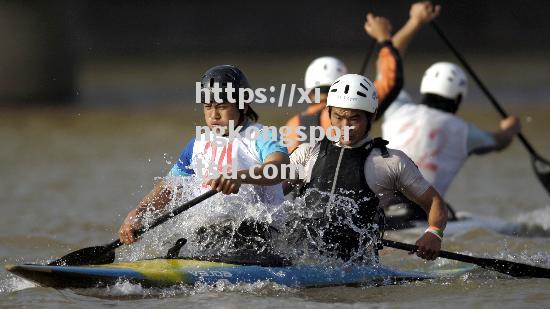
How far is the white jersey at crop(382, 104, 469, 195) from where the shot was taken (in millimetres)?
10797

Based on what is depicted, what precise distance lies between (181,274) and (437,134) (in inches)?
142

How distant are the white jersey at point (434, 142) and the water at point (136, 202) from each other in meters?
0.62

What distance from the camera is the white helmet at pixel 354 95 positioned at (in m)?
8.23

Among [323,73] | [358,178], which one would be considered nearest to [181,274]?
[358,178]

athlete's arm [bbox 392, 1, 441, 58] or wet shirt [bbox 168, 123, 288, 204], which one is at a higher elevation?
athlete's arm [bbox 392, 1, 441, 58]

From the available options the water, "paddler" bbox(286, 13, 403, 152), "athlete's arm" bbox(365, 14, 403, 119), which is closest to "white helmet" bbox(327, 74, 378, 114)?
the water

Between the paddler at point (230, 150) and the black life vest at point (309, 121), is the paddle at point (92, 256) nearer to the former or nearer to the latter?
the paddler at point (230, 150)

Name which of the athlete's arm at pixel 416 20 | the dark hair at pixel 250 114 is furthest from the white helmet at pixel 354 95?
the athlete's arm at pixel 416 20

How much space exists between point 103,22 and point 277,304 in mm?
27469

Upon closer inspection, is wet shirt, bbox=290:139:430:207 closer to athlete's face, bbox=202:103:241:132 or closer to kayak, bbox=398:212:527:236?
athlete's face, bbox=202:103:241:132

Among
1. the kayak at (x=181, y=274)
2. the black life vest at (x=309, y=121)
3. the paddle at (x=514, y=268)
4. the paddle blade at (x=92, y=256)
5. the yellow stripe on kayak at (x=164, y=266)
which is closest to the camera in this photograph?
the kayak at (x=181, y=274)

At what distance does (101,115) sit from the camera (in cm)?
2277

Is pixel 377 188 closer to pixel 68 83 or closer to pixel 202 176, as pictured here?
pixel 202 176

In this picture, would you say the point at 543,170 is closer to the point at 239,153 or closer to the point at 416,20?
the point at 416,20
